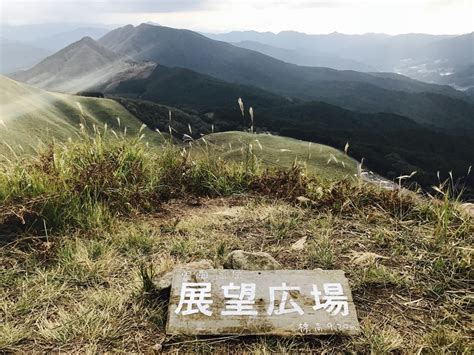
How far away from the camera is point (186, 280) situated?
158 inches

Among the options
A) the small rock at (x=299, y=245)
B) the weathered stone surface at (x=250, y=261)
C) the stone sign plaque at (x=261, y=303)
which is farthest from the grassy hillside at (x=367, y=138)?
the stone sign plaque at (x=261, y=303)

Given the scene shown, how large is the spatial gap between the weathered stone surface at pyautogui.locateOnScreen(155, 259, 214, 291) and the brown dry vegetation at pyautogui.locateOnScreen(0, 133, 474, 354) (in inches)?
3.9

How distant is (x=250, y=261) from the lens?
441 centimetres

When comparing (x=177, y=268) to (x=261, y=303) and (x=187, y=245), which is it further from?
(x=261, y=303)

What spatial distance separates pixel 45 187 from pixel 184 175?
2.35 meters

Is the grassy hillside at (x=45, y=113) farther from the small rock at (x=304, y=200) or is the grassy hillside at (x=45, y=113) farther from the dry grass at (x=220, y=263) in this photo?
the dry grass at (x=220, y=263)

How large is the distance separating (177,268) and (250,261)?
2.54 ft

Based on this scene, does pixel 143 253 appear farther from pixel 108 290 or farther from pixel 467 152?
pixel 467 152

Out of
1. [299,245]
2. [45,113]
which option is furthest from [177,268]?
[45,113]

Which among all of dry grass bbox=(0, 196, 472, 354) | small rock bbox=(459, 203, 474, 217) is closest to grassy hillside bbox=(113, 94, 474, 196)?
small rock bbox=(459, 203, 474, 217)

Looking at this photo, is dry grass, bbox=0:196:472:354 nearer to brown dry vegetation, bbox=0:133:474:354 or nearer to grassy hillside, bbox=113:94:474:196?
brown dry vegetation, bbox=0:133:474:354

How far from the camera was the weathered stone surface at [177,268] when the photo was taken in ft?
13.2

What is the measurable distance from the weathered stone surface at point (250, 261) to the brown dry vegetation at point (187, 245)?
30 centimetres

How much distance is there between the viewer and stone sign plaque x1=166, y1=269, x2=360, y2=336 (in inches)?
140
